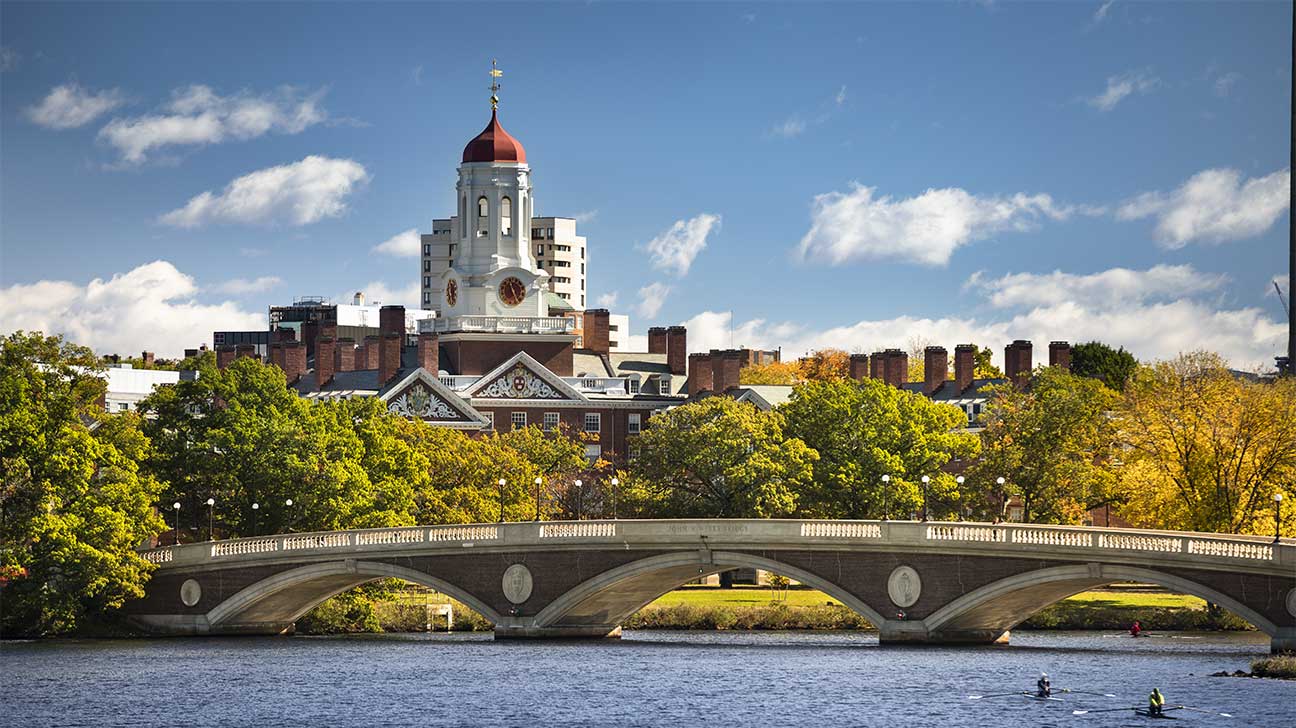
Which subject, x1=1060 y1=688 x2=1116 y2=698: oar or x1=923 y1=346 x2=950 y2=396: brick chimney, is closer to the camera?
x1=1060 y1=688 x2=1116 y2=698: oar

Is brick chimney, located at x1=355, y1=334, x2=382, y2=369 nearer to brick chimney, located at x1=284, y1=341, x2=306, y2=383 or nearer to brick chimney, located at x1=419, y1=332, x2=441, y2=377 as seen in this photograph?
brick chimney, located at x1=284, y1=341, x2=306, y2=383

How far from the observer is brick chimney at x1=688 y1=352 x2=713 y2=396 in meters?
150

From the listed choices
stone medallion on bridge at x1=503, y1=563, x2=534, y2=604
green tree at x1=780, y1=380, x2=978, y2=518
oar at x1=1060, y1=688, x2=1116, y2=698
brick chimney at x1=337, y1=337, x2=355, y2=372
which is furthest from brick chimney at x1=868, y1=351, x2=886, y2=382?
oar at x1=1060, y1=688, x2=1116, y2=698

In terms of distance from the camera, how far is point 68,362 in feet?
303

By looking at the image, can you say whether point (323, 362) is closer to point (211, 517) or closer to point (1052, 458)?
point (211, 517)

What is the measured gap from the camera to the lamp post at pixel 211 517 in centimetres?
9925

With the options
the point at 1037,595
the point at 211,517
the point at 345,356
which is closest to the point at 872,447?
the point at 1037,595

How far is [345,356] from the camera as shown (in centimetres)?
15550

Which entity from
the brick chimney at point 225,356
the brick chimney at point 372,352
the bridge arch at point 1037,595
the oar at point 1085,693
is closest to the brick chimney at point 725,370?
the brick chimney at point 372,352

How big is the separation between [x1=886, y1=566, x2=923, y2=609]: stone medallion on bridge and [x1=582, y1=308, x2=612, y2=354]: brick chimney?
3080 inches

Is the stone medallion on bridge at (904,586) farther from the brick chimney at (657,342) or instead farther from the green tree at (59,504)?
the brick chimney at (657,342)

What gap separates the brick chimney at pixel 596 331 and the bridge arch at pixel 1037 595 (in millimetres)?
77898

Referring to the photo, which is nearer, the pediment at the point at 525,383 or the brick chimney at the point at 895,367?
the brick chimney at the point at 895,367

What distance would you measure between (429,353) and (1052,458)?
49.0 meters
